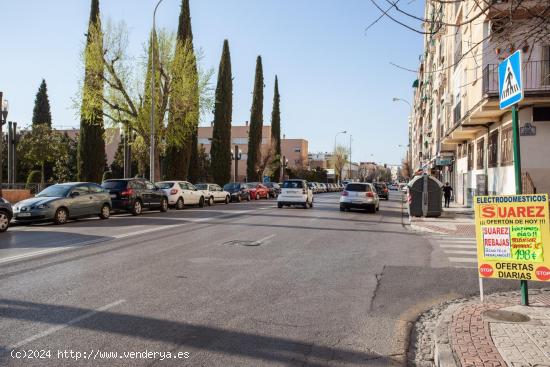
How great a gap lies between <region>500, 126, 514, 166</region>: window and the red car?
80.0 feet

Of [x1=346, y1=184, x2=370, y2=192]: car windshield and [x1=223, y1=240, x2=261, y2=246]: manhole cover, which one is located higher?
[x1=346, y1=184, x2=370, y2=192]: car windshield

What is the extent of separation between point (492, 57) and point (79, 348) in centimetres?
1998

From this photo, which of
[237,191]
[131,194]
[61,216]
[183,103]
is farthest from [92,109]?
[61,216]

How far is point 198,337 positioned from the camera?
4.92 m

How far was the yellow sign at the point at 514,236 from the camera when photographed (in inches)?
229

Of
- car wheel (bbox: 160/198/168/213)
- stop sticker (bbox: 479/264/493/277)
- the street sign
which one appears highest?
the street sign

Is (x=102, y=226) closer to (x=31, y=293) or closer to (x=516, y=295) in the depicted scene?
(x=31, y=293)

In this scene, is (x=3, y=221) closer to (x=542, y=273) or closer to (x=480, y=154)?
(x=542, y=273)

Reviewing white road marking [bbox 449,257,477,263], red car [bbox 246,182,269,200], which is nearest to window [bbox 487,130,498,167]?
white road marking [bbox 449,257,477,263]

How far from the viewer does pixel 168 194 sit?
1035 inches

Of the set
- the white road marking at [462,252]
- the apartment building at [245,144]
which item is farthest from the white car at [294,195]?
the apartment building at [245,144]

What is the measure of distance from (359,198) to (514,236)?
64.9 feet

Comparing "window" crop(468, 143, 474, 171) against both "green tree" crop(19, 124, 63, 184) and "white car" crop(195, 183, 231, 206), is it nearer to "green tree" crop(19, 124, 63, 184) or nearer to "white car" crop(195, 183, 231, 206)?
"white car" crop(195, 183, 231, 206)

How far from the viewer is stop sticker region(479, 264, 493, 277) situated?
20.3 ft
